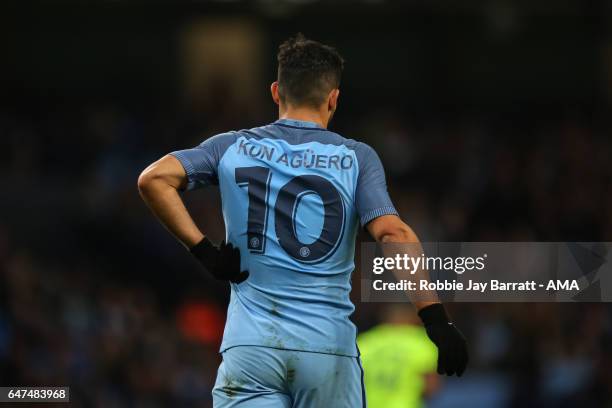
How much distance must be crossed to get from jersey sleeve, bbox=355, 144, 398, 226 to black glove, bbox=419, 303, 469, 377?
0.43 metres

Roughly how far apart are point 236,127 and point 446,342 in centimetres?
1094

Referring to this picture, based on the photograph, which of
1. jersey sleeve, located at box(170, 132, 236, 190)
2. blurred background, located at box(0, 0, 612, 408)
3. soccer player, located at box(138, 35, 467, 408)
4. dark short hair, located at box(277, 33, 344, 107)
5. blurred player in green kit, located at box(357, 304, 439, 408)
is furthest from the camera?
blurred background, located at box(0, 0, 612, 408)

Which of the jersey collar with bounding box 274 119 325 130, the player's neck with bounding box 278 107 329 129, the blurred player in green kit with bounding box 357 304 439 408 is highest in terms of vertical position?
the player's neck with bounding box 278 107 329 129

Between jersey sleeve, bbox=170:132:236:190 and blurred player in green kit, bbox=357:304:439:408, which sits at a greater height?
jersey sleeve, bbox=170:132:236:190

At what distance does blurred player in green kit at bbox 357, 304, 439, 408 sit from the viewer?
7160mm

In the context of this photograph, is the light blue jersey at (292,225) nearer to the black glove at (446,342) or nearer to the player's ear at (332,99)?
the player's ear at (332,99)

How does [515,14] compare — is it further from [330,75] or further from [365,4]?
[330,75]

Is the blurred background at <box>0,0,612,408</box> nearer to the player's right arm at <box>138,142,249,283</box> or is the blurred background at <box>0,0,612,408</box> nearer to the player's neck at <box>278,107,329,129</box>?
the player's right arm at <box>138,142,249,283</box>

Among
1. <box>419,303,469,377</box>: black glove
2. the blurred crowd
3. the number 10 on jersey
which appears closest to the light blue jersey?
the number 10 on jersey

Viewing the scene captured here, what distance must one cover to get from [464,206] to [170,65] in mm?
6674

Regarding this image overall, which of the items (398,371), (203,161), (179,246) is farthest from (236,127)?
(203,161)

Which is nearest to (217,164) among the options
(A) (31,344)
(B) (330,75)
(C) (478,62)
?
(B) (330,75)

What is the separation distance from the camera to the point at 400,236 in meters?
4.31

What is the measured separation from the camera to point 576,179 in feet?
48.2
